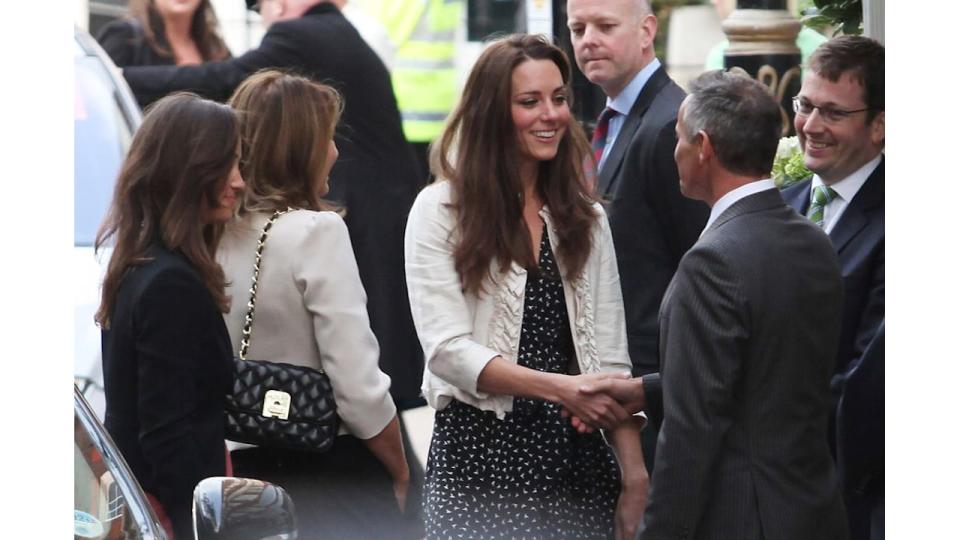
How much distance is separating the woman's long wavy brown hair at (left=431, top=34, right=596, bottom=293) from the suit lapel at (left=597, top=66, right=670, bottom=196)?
35 cm

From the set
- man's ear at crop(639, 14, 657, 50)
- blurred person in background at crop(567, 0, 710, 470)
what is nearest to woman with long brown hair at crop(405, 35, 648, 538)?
blurred person in background at crop(567, 0, 710, 470)

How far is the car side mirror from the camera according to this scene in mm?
2678

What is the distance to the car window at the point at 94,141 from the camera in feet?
16.2

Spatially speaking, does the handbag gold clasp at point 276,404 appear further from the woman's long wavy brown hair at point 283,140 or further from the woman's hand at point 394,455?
the woman's long wavy brown hair at point 283,140

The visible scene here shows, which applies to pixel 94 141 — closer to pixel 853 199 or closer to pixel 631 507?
pixel 631 507

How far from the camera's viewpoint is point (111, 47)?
496 cm

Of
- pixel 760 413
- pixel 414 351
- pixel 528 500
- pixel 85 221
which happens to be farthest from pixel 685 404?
pixel 85 221

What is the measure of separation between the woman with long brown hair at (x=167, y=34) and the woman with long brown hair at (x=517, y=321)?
4.67ft

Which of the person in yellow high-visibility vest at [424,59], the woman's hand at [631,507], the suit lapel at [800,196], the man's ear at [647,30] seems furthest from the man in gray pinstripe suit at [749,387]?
the person in yellow high-visibility vest at [424,59]

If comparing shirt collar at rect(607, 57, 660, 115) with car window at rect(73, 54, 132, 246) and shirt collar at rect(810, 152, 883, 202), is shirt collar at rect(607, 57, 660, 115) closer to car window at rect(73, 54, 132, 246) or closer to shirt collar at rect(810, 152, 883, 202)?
shirt collar at rect(810, 152, 883, 202)

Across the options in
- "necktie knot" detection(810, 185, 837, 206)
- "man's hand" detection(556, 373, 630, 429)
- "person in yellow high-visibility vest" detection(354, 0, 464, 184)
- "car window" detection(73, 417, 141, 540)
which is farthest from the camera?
"person in yellow high-visibility vest" detection(354, 0, 464, 184)

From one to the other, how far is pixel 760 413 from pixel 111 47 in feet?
8.87

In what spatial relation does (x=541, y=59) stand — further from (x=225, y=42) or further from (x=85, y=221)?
(x=85, y=221)
